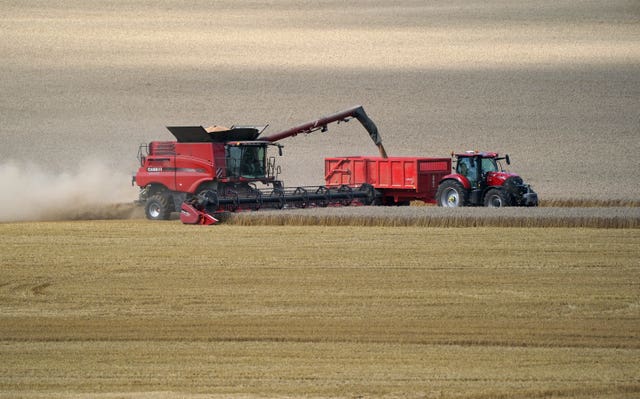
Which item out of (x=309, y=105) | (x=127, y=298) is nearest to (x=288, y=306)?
(x=127, y=298)

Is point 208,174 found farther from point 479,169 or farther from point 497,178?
point 497,178

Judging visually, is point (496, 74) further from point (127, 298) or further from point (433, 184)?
point (127, 298)

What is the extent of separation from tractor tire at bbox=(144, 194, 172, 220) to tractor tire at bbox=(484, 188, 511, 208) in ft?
26.4

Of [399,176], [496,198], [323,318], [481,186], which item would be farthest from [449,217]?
[323,318]

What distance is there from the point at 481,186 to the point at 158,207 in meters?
8.25

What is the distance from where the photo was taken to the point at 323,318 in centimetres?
1479

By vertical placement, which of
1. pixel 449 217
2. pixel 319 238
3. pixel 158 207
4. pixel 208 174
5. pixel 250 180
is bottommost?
pixel 319 238

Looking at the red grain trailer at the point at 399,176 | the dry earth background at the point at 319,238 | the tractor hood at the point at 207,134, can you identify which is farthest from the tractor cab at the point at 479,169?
the tractor hood at the point at 207,134

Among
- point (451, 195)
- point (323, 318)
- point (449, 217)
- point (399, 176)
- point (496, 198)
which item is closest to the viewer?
point (323, 318)

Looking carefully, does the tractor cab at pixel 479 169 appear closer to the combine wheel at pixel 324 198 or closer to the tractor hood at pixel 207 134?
the combine wheel at pixel 324 198

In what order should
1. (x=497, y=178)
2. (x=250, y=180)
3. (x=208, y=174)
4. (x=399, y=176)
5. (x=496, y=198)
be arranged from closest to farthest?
1. (x=496, y=198)
2. (x=208, y=174)
3. (x=497, y=178)
4. (x=250, y=180)
5. (x=399, y=176)

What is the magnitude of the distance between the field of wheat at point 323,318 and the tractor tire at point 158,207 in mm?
6991

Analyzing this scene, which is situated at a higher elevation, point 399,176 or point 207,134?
point 207,134

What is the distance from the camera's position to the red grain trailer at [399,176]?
105ft
